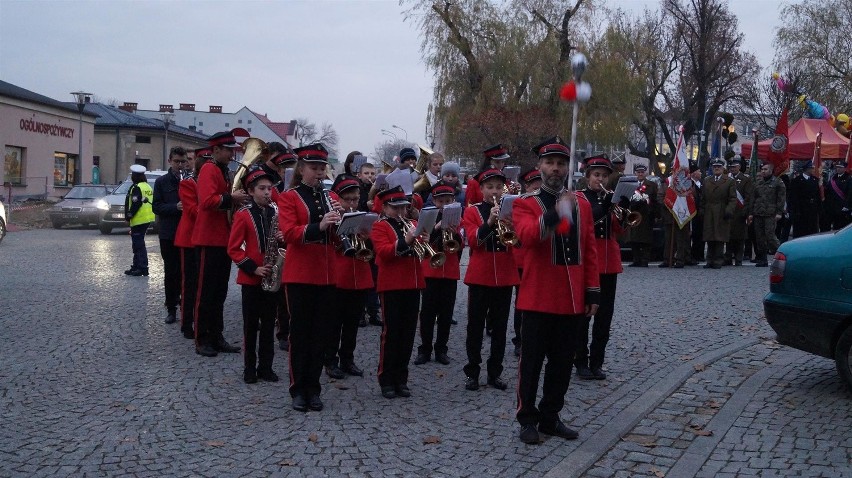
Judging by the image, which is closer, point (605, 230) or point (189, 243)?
→ point (605, 230)

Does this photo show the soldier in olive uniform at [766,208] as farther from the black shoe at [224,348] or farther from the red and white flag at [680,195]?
the black shoe at [224,348]

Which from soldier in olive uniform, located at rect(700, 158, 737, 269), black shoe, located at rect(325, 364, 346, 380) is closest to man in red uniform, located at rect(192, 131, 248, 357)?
black shoe, located at rect(325, 364, 346, 380)

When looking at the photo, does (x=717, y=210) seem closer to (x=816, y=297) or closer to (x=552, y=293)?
(x=816, y=297)

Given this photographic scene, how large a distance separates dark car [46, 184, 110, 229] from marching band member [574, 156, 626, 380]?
1016 inches

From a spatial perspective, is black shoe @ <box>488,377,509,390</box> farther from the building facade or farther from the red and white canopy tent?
the building facade

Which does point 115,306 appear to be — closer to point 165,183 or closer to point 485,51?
point 165,183

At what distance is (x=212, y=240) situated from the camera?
30.4 ft

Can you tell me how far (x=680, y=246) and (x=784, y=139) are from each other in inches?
155

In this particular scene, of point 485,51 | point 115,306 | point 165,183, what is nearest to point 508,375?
point 165,183

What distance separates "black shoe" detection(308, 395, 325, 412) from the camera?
7219 mm

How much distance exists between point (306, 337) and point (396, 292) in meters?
0.92

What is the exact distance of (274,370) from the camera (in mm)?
8797

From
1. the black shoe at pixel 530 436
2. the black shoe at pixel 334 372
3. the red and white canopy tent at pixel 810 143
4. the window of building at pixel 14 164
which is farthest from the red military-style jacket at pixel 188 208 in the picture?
the window of building at pixel 14 164

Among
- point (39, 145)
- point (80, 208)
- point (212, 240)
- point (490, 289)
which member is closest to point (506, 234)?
point (490, 289)
